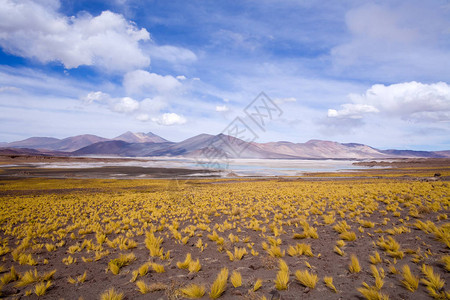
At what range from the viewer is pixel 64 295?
17.4 ft

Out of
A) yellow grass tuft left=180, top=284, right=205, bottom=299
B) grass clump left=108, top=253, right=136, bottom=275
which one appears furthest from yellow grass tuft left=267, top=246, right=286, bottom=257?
grass clump left=108, top=253, right=136, bottom=275

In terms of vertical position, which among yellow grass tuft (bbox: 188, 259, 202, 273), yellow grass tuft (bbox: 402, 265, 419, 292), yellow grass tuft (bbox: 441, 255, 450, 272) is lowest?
yellow grass tuft (bbox: 188, 259, 202, 273)

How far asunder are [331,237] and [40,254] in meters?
10.9

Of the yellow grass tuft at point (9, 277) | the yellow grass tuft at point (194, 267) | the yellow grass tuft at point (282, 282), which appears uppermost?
the yellow grass tuft at point (282, 282)

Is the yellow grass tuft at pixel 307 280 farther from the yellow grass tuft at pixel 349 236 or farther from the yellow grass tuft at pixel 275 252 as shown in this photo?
the yellow grass tuft at pixel 349 236

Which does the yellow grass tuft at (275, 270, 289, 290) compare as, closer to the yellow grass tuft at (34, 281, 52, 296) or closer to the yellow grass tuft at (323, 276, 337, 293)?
the yellow grass tuft at (323, 276, 337, 293)

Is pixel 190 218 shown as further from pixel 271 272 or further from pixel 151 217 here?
pixel 271 272

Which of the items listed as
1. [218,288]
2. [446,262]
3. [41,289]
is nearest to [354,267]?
[446,262]

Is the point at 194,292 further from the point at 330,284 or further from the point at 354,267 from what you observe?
the point at 354,267

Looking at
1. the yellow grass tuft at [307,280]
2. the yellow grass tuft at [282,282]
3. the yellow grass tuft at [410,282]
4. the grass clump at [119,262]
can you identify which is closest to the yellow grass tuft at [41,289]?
the grass clump at [119,262]

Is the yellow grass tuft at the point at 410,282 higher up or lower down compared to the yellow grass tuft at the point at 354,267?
higher up

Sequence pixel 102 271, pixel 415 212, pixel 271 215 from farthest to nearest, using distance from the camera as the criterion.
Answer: pixel 271 215
pixel 415 212
pixel 102 271

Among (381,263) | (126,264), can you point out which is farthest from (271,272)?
(126,264)

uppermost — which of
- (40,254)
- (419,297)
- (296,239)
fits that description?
(419,297)
